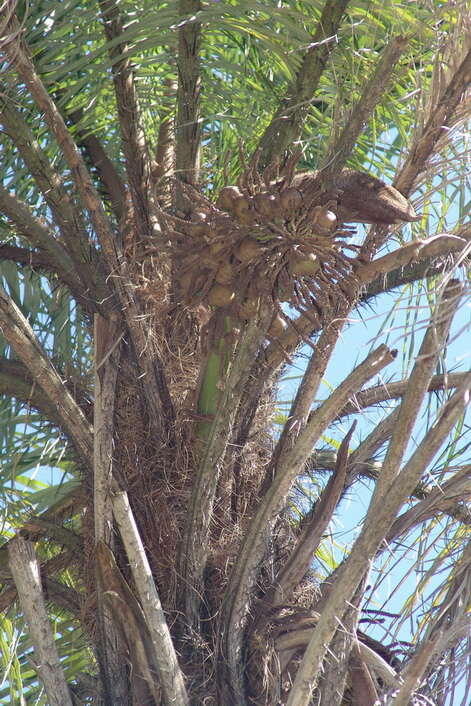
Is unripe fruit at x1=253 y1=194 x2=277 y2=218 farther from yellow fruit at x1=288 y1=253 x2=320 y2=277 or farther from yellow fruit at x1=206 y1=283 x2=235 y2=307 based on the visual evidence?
yellow fruit at x1=206 y1=283 x2=235 y2=307

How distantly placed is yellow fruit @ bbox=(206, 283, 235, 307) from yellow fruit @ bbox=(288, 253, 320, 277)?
0.60 ft

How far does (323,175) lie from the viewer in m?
2.17

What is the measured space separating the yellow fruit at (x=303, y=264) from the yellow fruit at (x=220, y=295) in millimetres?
182

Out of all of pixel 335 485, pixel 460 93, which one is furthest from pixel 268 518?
pixel 460 93

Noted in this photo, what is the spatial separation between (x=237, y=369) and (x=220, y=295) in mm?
244

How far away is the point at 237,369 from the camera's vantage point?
242 centimetres

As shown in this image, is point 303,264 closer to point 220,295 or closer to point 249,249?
point 249,249

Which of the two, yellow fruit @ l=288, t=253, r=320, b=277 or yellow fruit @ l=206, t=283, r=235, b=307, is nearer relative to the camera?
yellow fruit @ l=288, t=253, r=320, b=277

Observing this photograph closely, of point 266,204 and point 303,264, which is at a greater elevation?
point 266,204

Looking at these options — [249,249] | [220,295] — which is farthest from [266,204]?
[220,295]

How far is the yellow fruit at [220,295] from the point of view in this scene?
224cm

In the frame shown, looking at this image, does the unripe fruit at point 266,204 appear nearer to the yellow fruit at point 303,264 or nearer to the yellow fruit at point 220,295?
the yellow fruit at point 303,264

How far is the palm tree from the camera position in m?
2.18

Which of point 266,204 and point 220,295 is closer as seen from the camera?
point 266,204
